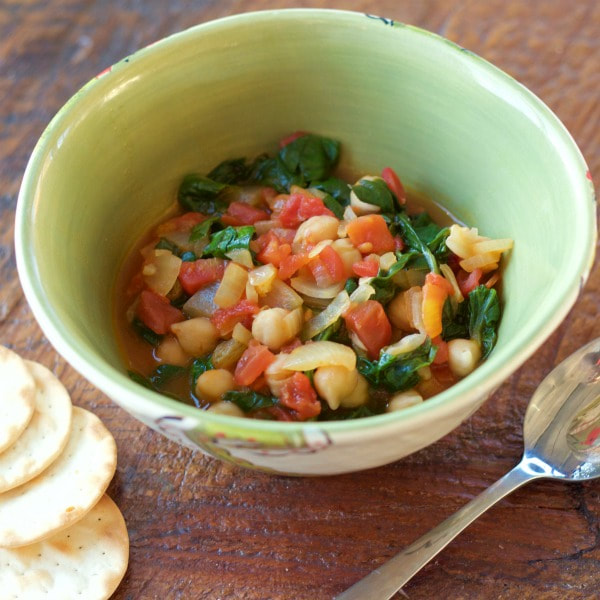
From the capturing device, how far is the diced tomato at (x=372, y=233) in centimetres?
262

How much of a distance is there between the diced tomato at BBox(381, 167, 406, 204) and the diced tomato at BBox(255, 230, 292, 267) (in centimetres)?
49

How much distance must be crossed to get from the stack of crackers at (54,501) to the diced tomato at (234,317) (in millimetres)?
496

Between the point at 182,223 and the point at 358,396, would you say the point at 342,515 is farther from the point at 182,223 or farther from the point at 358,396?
the point at 182,223

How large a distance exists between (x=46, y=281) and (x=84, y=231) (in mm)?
470

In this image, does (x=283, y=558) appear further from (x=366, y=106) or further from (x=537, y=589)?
(x=366, y=106)

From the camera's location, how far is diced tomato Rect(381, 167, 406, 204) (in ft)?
9.41

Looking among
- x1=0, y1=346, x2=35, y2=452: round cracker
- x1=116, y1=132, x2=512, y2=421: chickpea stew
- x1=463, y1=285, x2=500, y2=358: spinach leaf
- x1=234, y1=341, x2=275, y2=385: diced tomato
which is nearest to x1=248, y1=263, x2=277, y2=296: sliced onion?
x1=116, y1=132, x2=512, y2=421: chickpea stew

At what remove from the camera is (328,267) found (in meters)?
2.53

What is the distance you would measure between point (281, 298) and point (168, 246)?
1.73 ft

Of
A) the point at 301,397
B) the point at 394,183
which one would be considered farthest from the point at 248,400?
the point at 394,183

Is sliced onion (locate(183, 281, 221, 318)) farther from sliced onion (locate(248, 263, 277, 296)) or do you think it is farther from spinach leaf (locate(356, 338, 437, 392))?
spinach leaf (locate(356, 338, 437, 392))

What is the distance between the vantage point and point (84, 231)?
250 cm

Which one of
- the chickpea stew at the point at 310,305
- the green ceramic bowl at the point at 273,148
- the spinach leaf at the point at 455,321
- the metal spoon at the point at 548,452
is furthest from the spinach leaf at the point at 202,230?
the metal spoon at the point at 548,452

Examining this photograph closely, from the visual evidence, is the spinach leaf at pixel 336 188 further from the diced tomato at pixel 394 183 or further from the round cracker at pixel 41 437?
the round cracker at pixel 41 437
